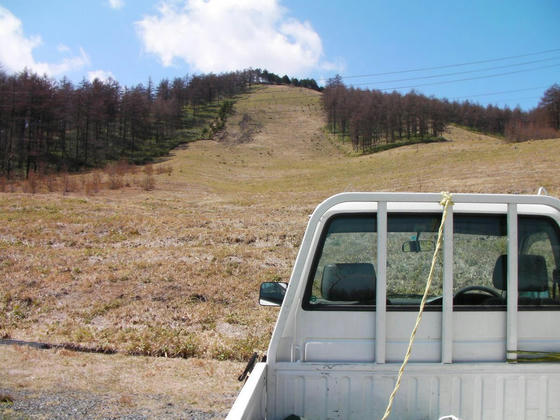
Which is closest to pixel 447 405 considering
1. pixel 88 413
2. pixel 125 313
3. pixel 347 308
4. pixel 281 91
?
pixel 347 308

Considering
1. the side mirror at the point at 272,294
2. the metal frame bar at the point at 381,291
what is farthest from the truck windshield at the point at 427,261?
the side mirror at the point at 272,294

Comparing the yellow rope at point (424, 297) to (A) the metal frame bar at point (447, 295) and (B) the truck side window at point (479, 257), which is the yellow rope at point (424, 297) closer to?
(A) the metal frame bar at point (447, 295)

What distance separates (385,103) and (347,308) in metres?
90.5

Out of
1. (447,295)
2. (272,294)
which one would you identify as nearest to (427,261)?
(447,295)

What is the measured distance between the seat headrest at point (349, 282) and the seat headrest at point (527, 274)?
0.69m

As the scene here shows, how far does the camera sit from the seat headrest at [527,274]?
237 cm

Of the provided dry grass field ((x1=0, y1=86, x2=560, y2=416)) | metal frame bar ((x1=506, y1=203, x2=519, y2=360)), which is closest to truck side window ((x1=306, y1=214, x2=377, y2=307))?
metal frame bar ((x1=506, y1=203, x2=519, y2=360))

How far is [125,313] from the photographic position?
26.3 ft

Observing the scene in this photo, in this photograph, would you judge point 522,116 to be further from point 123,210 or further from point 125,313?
point 125,313

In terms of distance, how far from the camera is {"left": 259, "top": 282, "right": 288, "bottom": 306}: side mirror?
2564 millimetres

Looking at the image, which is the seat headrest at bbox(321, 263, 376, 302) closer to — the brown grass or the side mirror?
the side mirror

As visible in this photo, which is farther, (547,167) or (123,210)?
(547,167)

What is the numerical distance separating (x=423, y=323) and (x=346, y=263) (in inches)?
20.1

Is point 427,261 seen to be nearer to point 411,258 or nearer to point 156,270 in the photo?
point 411,258
